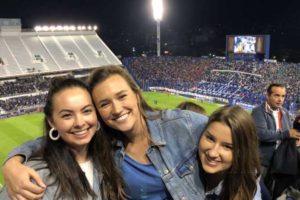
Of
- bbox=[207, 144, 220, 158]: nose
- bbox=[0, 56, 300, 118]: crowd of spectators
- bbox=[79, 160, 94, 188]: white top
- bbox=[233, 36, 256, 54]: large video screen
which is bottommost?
bbox=[0, 56, 300, 118]: crowd of spectators

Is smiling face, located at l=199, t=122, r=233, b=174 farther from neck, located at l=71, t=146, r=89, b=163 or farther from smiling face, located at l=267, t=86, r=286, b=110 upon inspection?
smiling face, located at l=267, t=86, r=286, b=110

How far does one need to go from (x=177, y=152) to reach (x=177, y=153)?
1 centimetres

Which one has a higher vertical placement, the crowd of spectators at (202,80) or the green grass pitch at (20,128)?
the crowd of spectators at (202,80)

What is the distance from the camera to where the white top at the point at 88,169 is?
328 cm

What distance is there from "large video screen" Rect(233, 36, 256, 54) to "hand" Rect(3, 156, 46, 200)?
156 feet

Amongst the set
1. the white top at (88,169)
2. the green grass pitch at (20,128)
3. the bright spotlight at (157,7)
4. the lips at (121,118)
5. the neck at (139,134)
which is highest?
the bright spotlight at (157,7)

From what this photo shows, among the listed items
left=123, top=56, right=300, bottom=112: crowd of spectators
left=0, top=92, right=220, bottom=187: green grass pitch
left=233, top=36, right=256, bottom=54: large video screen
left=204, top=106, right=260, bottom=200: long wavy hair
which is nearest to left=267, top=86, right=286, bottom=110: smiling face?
left=204, top=106, right=260, bottom=200: long wavy hair

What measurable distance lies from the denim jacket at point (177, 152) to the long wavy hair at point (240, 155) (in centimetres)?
23

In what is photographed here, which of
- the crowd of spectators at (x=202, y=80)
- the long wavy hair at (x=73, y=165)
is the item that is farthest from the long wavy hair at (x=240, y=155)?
the crowd of spectators at (x=202, y=80)

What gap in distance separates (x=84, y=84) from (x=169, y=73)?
51709mm

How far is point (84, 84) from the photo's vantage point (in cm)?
327

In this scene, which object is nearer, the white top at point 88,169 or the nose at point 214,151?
the nose at point 214,151

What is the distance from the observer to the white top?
3281 mm

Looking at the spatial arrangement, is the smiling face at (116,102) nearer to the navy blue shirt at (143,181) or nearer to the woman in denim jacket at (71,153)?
the woman in denim jacket at (71,153)
